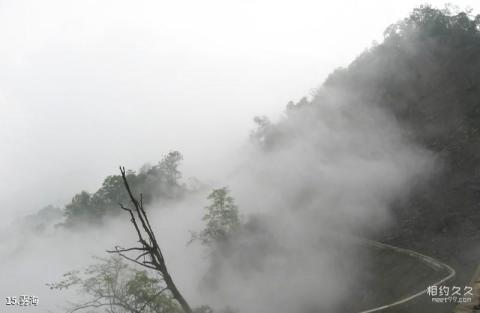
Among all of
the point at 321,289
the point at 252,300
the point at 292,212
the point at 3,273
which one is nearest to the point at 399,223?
the point at 321,289

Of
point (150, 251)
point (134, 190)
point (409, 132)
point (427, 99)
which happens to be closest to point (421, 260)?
point (409, 132)

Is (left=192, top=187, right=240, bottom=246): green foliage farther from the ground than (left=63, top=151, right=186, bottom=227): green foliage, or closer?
closer

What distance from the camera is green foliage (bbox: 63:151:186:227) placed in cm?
9075

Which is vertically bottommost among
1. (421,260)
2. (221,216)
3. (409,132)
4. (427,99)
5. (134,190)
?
(421,260)

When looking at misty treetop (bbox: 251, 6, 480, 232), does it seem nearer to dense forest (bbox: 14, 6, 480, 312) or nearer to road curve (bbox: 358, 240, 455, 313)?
dense forest (bbox: 14, 6, 480, 312)

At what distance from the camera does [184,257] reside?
2478 inches

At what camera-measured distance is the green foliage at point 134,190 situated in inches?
3573

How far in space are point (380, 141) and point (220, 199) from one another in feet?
103

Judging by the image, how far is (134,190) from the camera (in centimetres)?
9119

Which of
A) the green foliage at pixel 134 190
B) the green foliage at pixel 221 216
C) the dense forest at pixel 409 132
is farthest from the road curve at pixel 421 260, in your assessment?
the green foliage at pixel 134 190

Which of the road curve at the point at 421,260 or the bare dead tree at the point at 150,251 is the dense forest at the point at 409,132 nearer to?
the road curve at the point at 421,260

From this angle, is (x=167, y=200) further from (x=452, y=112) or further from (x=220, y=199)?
(x=452, y=112)

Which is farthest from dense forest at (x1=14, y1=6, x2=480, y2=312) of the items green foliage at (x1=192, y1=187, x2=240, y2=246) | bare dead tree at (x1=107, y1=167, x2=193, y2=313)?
bare dead tree at (x1=107, y1=167, x2=193, y2=313)

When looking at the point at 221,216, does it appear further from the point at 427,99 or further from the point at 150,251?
the point at 427,99
